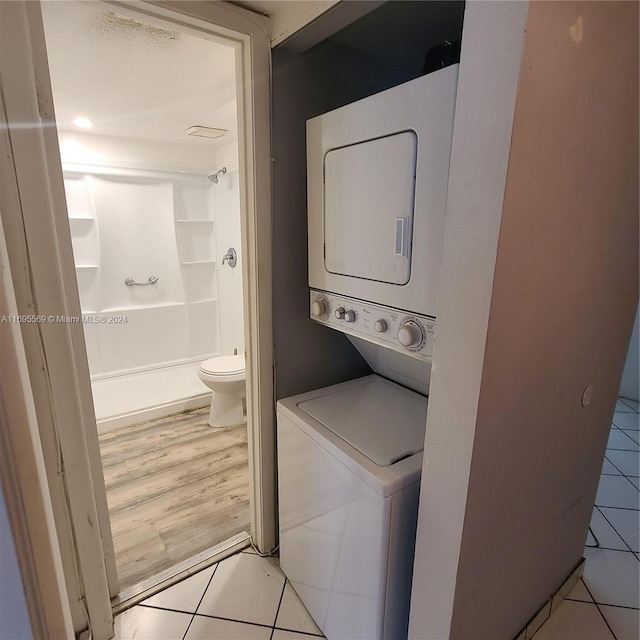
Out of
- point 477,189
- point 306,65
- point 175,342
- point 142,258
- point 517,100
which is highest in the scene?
point 306,65

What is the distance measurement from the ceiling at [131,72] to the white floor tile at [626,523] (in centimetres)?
A: 278

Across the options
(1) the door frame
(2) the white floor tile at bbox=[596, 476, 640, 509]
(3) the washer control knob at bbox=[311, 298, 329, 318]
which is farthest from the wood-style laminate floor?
(2) the white floor tile at bbox=[596, 476, 640, 509]

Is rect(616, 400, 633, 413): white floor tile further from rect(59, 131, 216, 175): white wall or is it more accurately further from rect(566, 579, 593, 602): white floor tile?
rect(59, 131, 216, 175): white wall

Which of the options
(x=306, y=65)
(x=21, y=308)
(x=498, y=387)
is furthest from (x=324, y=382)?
(x=306, y=65)

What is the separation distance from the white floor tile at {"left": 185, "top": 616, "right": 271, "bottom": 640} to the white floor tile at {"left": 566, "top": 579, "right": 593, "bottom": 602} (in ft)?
3.96

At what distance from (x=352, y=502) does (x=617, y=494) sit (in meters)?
1.91

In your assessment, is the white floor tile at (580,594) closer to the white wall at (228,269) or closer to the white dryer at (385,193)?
the white dryer at (385,193)

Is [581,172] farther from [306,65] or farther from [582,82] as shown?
[306,65]

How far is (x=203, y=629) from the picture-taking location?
1400mm

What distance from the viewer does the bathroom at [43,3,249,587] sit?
163 cm

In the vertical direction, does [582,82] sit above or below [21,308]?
above

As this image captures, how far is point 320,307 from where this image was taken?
138 centimetres

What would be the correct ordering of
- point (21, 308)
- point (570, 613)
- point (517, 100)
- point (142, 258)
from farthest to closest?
point (142, 258) → point (570, 613) → point (21, 308) → point (517, 100)

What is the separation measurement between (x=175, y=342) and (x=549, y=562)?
341 cm
